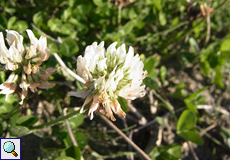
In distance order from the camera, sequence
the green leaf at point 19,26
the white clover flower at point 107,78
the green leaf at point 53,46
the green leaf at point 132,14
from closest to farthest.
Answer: the white clover flower at point 107,78 < the green leaf at point 53,46 < the green leaf at point 19,26 < the green leaf at point 132,14

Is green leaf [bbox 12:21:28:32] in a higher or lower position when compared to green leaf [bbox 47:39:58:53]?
higher

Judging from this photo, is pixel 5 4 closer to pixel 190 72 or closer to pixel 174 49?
pixel 174 49

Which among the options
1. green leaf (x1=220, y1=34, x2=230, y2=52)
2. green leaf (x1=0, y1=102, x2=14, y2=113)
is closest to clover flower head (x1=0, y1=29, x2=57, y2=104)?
green leaf (x1=0, y1=102, x2=14, y2=113)

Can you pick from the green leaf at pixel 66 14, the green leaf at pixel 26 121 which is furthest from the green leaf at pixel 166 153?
the green leaf at pixel 66 14

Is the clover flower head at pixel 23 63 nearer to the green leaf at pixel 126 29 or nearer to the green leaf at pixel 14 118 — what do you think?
the green leaf at pixel 14 118

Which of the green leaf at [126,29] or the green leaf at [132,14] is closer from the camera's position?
the green leaf at [126,29]

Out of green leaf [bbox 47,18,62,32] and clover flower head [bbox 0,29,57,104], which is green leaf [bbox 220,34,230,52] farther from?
clover flower head [bbox 0,29,57,104]
